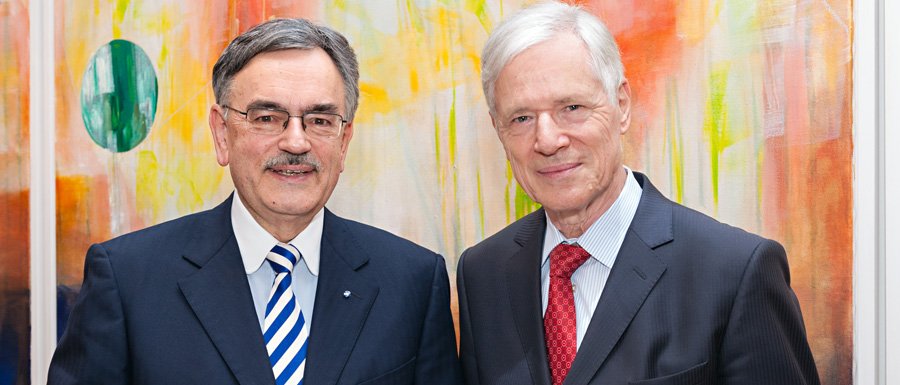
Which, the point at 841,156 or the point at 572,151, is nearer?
the point at 572,151

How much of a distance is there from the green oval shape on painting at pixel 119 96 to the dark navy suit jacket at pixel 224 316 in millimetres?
768

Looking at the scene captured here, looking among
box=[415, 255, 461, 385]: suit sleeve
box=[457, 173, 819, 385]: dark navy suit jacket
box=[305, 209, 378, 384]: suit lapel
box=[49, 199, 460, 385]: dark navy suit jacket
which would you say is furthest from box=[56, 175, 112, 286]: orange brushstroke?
box=[457, 173, 819, 385]: dark navy suit jacket

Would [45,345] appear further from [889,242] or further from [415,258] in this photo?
[889,242]

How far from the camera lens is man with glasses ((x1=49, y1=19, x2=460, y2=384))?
5.51 feet

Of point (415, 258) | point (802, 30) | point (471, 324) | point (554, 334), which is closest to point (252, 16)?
point (415, 258)

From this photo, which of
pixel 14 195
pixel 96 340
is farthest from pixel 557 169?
pixel 14 195

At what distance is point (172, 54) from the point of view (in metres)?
2.50

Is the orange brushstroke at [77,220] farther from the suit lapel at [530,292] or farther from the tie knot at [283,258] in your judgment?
the suit lapel at [530,292]

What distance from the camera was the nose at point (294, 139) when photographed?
1.76 metres

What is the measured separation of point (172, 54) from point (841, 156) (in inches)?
76.8

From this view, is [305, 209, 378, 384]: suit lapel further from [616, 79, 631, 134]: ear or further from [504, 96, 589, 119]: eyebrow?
[616, 79, 631, 134]: ear

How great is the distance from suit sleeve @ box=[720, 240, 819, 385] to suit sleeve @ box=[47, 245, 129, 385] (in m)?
1.24

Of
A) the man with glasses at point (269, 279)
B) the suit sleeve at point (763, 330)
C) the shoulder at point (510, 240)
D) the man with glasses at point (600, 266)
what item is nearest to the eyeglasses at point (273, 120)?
the man with glasses at point (269, 279)

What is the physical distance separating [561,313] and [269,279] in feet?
2.18
